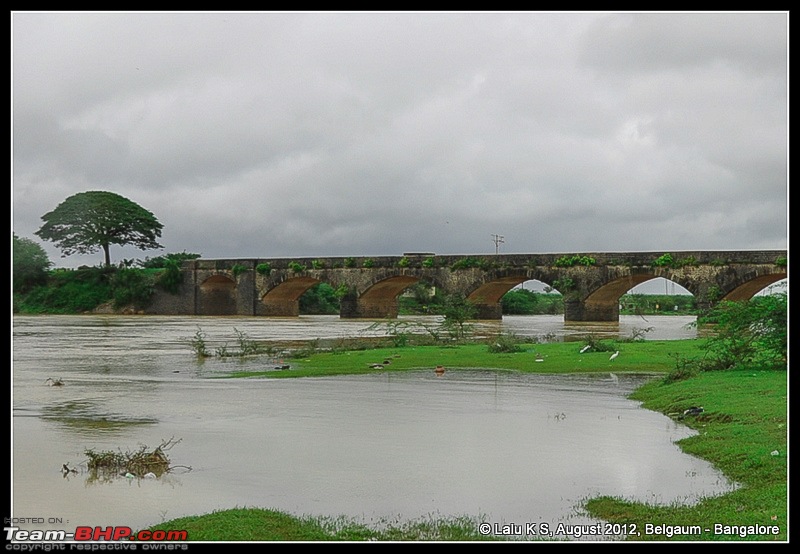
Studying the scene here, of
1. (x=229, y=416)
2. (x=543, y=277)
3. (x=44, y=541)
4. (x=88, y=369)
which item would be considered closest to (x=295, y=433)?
(x=229, y=416)

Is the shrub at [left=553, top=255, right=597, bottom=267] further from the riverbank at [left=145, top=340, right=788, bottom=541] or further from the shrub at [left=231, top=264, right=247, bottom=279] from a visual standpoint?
the riverbank at [left=145, top=340, right=788, bottom=541]

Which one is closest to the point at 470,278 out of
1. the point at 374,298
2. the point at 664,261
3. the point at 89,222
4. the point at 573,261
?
the point at 573,261

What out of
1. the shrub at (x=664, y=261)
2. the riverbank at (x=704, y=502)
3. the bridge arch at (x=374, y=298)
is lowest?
the riverbank at (x=704, y=502)

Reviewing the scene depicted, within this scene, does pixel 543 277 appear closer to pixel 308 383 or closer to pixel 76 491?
pixel 308 383

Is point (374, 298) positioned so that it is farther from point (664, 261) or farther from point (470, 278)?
point (664, 261)

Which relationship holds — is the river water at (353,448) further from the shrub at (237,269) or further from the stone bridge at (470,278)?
the shrub at (237,269)

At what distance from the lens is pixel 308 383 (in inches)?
496

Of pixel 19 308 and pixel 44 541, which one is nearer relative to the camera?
pixel 44 541

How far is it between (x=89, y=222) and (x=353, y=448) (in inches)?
2070

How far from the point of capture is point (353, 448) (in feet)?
24.9

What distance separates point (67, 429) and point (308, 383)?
4.53m

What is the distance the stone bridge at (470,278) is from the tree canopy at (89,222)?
6727 mm

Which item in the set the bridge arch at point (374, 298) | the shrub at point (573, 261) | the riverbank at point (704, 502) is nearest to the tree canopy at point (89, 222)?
the bridge arch at point (374, 298)

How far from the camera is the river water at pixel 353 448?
5.81 metres
